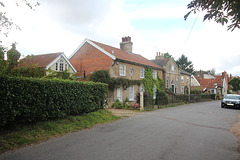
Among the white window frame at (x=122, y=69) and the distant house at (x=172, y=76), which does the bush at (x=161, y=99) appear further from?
the distant house at (x=172, y=76)

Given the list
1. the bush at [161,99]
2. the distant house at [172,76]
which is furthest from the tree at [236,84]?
the bush at [161,99]

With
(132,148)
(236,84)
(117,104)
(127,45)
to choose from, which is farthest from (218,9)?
(236,84)

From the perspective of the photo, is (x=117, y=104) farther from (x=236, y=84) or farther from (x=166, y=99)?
(x=236, y=84)

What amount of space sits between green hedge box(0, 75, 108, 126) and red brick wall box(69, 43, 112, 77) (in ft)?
34.8

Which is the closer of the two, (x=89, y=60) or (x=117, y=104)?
(x=117, y=104)

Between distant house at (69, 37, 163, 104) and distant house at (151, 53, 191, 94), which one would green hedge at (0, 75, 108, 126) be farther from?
Result: distant house at (151, 53, 191, 94)

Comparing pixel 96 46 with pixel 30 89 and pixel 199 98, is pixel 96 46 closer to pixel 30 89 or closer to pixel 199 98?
pixel 30 89

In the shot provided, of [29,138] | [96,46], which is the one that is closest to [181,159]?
[29,138]

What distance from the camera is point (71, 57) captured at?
26.7 meters

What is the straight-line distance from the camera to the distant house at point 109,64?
21.7 meters

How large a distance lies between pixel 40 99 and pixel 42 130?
1397 millimetres

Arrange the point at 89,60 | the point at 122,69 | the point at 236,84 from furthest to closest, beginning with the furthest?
1. the point at 236,84
2. the point at 89,60
3. the point at 122,69

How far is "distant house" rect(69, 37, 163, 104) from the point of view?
21.7 metres

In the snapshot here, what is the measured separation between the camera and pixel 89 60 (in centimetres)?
2416
